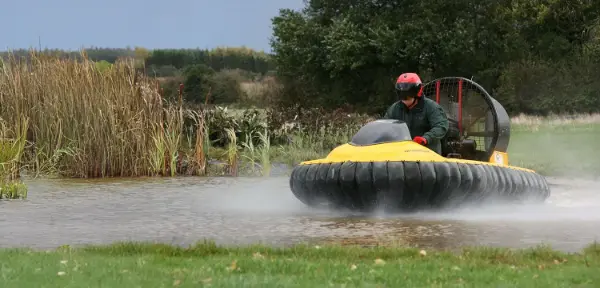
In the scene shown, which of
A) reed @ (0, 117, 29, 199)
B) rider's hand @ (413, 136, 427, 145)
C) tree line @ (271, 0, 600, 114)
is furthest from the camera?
tree line @ (271, 0, 600, 114)

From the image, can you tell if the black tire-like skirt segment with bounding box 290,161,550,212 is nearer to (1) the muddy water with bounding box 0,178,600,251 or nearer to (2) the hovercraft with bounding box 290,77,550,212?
(2) the hovercraft with bounding box 290,77,550,212

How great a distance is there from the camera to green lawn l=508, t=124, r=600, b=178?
14758 mm

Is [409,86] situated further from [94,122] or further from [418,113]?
[94,122]

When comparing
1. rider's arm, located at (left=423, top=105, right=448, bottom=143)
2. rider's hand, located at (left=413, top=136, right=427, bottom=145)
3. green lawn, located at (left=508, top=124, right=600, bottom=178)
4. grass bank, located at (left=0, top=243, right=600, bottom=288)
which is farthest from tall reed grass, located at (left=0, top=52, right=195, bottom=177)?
grass bank, located at (left=0, top=243, right=600, bottom=288)

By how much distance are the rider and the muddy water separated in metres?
Result: 0.88

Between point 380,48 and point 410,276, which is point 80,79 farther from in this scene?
point 380,48

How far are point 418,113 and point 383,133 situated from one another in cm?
81

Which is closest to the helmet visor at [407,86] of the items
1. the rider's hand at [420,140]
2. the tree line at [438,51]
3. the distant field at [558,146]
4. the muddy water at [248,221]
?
the rider's hand at [420,140]

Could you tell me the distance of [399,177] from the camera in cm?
852

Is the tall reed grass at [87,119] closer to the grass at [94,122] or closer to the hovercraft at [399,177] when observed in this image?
the grass at [94,122]

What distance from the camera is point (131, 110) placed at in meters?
13.2

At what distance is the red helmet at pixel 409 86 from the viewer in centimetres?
961

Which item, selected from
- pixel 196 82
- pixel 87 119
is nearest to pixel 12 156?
pixel 87 119

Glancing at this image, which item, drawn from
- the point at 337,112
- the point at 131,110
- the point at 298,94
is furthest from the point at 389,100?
the point at 131,110
